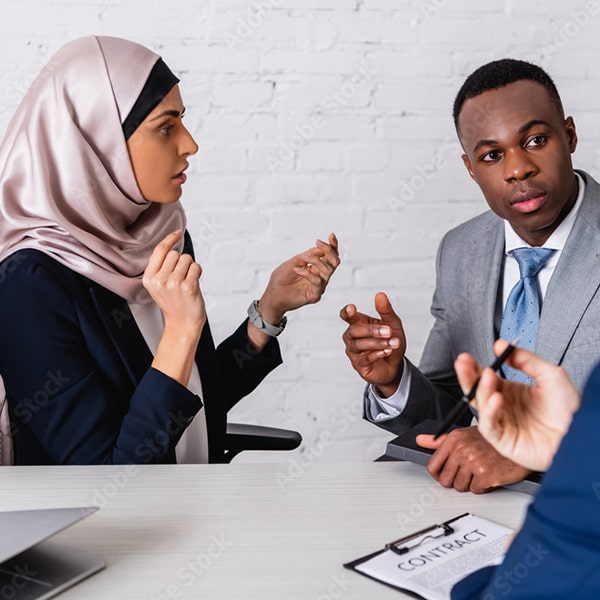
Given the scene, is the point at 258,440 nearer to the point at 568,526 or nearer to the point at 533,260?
the point at 533,260

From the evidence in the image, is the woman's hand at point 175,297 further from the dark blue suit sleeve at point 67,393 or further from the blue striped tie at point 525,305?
the blue striped tie at point 525,305

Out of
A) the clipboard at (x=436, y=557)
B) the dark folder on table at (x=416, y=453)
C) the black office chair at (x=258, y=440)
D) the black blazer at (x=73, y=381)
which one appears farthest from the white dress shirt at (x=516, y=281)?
the clipboard at (x=436, y=557)

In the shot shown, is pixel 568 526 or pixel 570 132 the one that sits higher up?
pixel 570 132

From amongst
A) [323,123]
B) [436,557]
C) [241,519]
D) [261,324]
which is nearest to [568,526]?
[436,557]

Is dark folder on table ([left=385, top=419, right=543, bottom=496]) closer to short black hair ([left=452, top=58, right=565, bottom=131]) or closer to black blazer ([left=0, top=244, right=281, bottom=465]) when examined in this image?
black blazer ([left=0, top=244, right=281, bottom=465])

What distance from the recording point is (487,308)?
5.96ft

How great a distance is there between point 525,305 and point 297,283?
1.57ft

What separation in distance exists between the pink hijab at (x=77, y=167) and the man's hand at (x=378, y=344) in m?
0.41

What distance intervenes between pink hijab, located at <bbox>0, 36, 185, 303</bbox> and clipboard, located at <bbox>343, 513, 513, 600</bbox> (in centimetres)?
75

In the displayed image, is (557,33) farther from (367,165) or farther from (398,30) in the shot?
(367,165)

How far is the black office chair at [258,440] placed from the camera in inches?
70.4

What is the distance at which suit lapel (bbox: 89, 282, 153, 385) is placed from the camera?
153 centimetres

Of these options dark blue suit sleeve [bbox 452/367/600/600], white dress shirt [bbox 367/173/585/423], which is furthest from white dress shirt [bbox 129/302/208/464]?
dark blue suit sleeve [bbox 452/367/600/600]

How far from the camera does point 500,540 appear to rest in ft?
3.63
